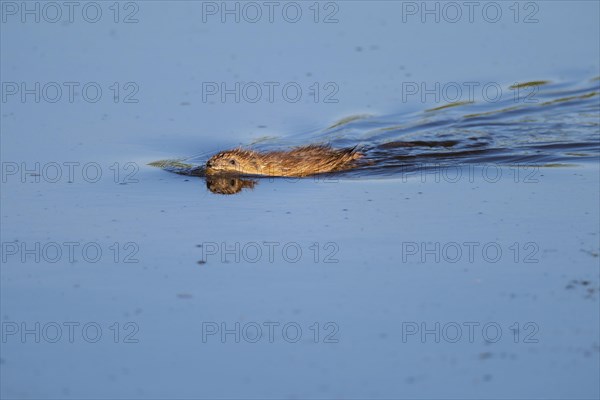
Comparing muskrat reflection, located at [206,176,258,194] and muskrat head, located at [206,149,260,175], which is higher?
muskrat head, located at [206,149,260,175]

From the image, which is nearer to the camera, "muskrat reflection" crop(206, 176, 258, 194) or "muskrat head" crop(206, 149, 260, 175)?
"muskrat reflection" crop(206, 176, 258, 194)

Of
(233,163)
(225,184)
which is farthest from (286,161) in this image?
(225,184)

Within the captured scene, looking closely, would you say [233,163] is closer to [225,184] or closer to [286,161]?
[225,184]

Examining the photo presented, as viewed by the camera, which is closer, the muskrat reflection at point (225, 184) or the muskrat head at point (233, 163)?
the muskrat reflection at point (225, 184)

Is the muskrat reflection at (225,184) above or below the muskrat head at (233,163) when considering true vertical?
below

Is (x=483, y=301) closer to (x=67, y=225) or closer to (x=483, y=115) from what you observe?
(x=67, y=225)
